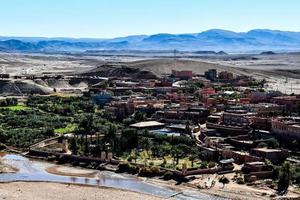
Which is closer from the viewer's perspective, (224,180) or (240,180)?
(240,180)

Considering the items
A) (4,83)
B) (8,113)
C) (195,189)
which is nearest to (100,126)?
(8,113)

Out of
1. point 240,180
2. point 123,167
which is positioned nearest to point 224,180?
point 240,180

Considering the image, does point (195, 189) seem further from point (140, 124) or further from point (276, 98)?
point (276, 98)

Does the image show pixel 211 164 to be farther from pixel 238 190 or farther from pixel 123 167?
pixel 123 167

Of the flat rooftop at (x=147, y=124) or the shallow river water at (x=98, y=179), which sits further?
the flat rooftop at (x=147, y=124)

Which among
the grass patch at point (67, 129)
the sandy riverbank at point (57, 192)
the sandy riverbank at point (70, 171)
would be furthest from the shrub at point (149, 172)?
the grass patch at point (67, 129)

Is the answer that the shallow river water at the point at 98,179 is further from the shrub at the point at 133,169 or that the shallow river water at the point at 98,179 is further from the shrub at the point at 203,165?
the shrub at the point at 203,165
